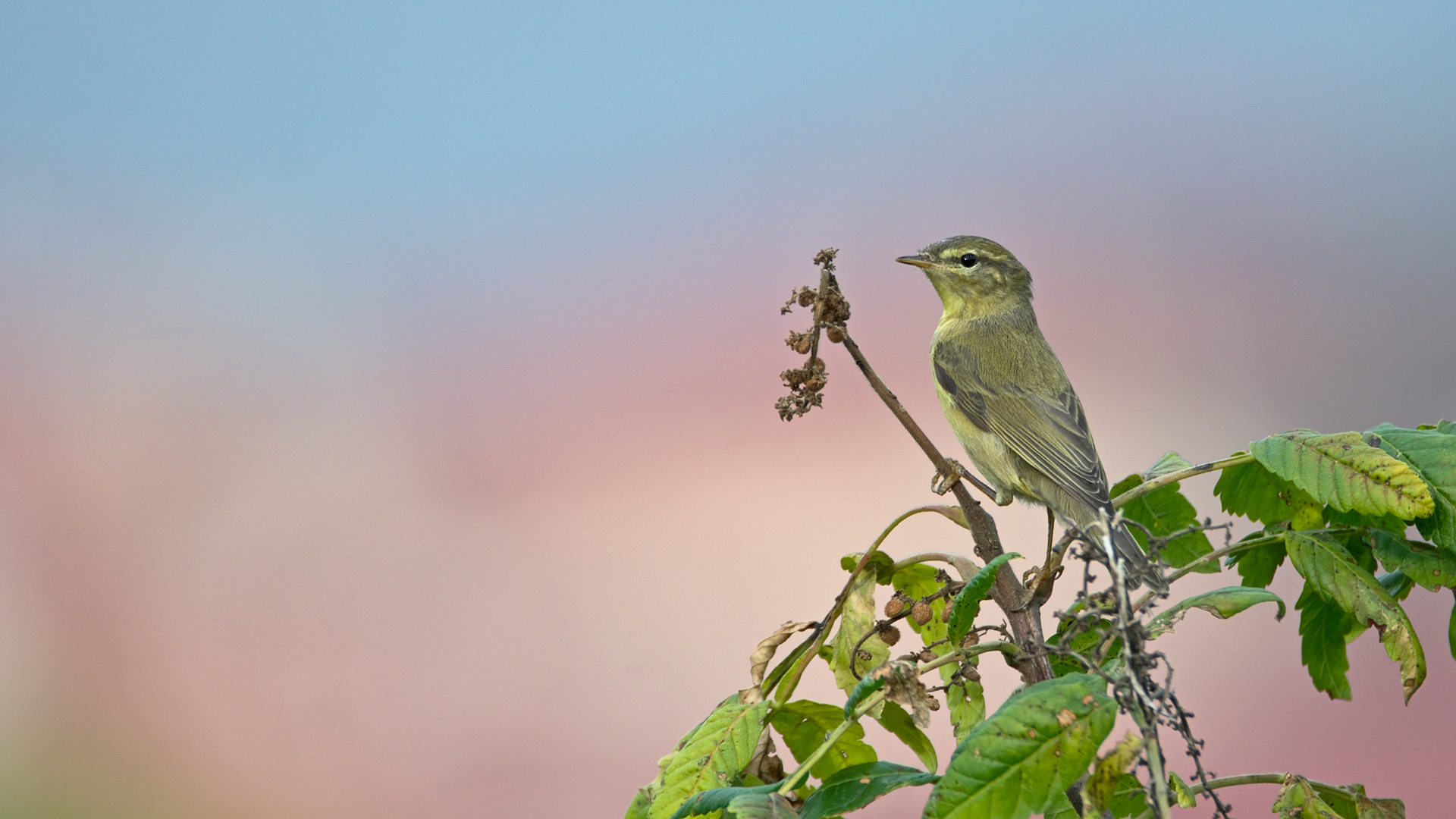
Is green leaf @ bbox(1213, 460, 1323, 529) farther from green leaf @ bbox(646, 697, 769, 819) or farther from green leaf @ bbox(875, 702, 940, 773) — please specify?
green leaf @ bbox(646, 697, 769, 819)

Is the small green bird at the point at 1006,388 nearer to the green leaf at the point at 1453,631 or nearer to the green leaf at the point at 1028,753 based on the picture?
the green leaf at the point at 1453,631

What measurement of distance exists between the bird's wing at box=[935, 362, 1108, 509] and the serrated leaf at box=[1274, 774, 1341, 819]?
1193 mm

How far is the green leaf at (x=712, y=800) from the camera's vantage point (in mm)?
1187

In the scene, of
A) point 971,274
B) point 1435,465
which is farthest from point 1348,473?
point 971,274

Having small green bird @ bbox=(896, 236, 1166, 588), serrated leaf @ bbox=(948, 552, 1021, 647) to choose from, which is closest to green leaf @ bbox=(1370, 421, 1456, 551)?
serrated leaf @ bbox=(948, 552, 1021, 647)

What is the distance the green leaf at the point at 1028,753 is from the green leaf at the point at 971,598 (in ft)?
Answer: 0.49

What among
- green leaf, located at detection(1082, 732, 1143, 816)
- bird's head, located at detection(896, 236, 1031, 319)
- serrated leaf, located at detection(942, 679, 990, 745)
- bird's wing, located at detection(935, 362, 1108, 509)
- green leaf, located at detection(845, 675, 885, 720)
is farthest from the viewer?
bird's head, located at detection(896, 236, 1031, 319)

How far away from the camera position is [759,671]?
1.45m

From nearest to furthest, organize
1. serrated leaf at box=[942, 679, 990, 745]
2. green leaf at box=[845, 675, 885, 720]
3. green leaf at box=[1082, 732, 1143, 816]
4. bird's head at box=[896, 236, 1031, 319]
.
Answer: green leaf at box=[1082, 732, 1143, 816] → green leaf at box=[845, 675, 885, 720] → serrated leaf at box=[942, 679, 990, 745] → bird's head at box=[896, 236, 1031, 319]

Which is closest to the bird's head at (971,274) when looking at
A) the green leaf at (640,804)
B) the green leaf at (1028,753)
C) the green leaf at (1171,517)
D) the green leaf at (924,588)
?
the green leaf at (1171,517)

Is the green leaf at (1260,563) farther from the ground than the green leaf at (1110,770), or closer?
closer

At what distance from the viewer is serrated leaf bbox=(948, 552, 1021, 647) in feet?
3.60

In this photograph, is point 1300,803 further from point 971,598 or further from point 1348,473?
point 971,598

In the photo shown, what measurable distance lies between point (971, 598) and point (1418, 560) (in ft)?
2.30
